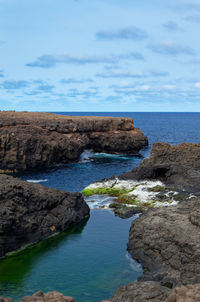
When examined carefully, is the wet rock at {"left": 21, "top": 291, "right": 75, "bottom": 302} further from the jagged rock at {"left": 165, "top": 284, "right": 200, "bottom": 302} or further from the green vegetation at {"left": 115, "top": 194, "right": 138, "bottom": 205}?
the green vegetation at {"left": 115, "top": 194, "right": 138, "bottom": 205}

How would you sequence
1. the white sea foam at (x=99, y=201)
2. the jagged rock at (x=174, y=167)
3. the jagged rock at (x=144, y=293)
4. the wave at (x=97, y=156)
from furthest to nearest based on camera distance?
the wave at (x=97, y=156), the jagged rock at (x=174, y=167), the white sea foam at (x=99, y=201), the jagged rock at (x=144, y=293)

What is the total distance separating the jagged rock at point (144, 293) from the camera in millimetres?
15430

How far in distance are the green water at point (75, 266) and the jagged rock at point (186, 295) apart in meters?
10.3

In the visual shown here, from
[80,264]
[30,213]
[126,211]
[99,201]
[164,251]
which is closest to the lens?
[164,251]

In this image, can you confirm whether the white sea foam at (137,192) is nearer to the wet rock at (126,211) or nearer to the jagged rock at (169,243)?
the wet rock at (126,211)

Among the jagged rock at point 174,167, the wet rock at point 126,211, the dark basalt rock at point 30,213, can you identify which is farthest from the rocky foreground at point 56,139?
the dark basalt rock at point 30,213

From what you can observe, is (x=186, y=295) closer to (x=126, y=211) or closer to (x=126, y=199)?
(x=126, y=211)

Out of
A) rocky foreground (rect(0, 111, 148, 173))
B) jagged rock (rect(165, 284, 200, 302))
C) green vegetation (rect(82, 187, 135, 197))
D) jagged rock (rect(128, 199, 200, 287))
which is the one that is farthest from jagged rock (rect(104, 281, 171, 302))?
rocky foreground (rect(0, 111, 148, 173))

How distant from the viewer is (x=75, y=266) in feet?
83.4

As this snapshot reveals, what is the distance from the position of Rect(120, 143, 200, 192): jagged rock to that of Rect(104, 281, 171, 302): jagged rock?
1110 inches

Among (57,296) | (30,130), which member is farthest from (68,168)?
(57,296)

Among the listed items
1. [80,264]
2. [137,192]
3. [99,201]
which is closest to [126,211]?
[99,201]

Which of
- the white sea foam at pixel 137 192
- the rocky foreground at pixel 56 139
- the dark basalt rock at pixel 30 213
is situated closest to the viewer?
the dark basalt rock at pixel 30 213

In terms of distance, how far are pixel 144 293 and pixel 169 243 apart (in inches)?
360
